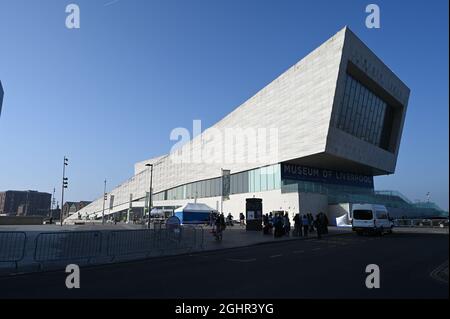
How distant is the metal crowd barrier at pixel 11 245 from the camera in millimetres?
12523

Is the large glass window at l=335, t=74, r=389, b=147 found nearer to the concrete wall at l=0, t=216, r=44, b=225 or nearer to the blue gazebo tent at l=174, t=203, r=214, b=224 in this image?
the blue gazebo tent at l=174, t=203, r=214, b=224

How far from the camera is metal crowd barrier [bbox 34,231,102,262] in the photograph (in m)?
12.7

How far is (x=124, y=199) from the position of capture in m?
107

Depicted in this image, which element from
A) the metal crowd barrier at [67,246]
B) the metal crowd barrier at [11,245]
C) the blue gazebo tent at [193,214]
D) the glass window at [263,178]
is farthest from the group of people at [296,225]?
the glass window at [263,178]

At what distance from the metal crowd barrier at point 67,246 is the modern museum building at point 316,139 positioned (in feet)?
97.2

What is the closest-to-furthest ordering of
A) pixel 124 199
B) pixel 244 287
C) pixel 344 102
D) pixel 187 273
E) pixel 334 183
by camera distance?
1. pixel 244 287
2. pixel 187 273
3. pixel 344 102
4. pixel 334 183
5. pixel 124 199

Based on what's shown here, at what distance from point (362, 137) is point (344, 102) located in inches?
347

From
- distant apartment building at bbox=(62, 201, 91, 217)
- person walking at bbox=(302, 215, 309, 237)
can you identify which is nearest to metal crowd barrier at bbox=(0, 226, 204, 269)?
person walking at bbox=(302, 215, 309, 237)

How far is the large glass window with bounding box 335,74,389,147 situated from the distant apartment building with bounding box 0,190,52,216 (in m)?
124

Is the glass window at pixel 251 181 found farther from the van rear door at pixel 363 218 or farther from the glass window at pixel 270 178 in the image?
the van rear door at pixel 363 218

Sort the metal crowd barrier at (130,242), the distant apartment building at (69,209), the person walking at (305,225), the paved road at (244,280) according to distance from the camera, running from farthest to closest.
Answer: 1. the distant apartment building at (69,209)
2. the person walking at (305,225)
3. the metal crowd barrier at (130,242)
4. the paved road at (244,280)
